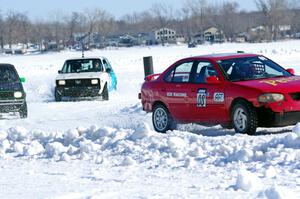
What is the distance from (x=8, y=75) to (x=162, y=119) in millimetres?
6591

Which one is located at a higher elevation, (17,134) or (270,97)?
(270,97)

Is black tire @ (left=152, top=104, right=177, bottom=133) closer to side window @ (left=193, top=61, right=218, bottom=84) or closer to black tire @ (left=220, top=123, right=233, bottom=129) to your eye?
side window @ (left=193, top=61, right=218, bottom=84)

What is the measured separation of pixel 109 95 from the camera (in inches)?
871

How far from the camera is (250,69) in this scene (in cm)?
1069

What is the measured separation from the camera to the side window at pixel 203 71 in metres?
10.8

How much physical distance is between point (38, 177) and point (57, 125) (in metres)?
6.18

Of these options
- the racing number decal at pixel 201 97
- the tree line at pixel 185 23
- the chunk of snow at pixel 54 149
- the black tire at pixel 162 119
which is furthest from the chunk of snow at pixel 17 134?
the tree line at pixel 185 23

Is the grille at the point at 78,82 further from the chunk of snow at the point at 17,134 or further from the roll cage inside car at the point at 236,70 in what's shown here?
the roll cage inside car at the point at 236,70

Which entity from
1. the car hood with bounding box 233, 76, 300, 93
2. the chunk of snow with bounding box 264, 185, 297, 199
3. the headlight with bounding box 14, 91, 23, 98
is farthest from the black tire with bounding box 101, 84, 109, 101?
the chunk of snow with bounding box 264, 185, 297, 199

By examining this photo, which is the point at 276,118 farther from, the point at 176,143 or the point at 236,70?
the point at 176,143

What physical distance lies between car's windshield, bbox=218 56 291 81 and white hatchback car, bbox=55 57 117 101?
33.0ft

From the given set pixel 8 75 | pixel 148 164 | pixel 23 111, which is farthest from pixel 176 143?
pixel 8 75

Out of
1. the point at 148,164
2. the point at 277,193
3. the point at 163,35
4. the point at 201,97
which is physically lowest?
the point at 163,35

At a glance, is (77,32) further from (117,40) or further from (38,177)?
(38,177)
